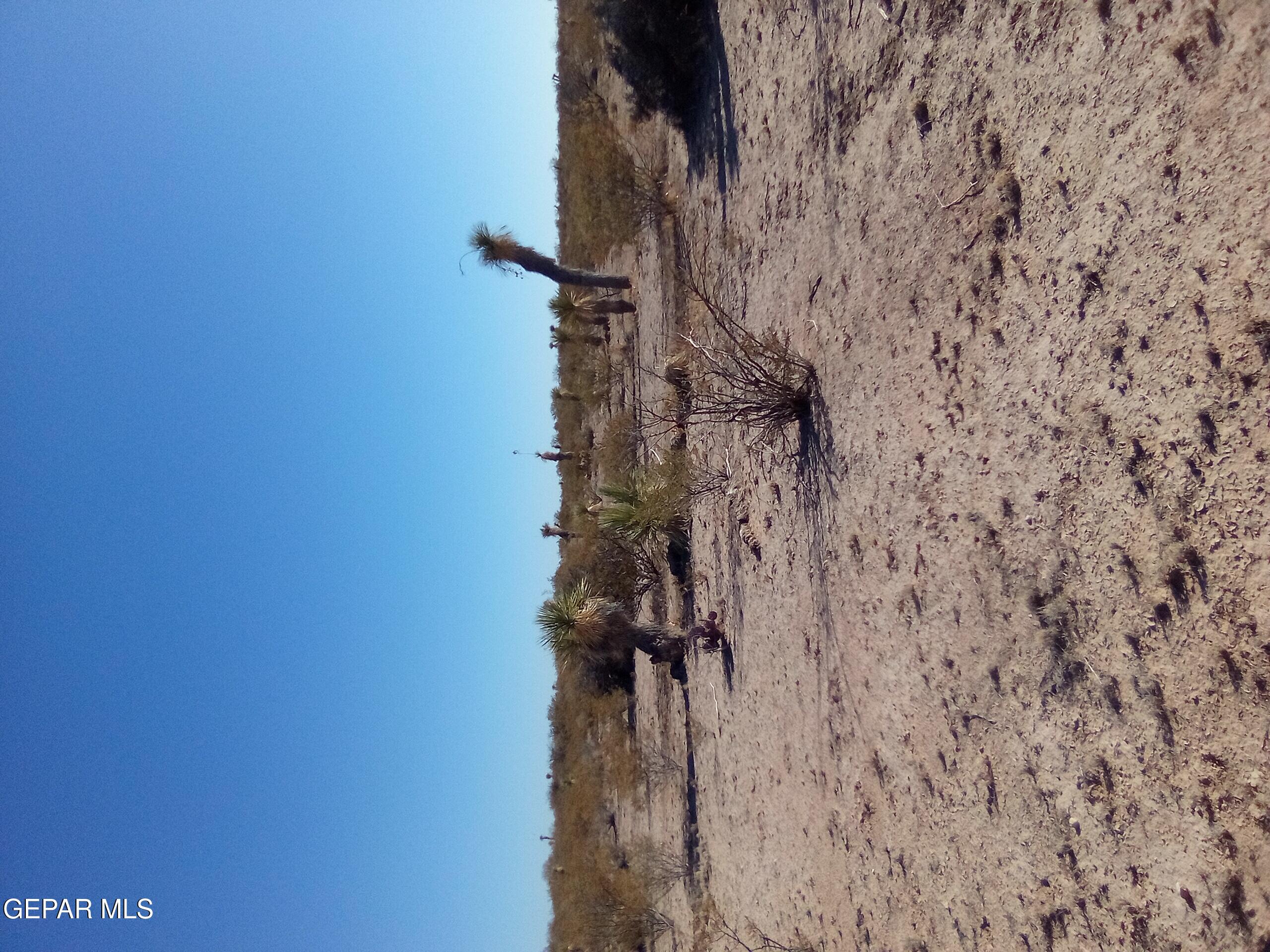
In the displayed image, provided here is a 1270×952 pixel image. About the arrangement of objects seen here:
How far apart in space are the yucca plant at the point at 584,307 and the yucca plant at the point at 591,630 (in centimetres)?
399

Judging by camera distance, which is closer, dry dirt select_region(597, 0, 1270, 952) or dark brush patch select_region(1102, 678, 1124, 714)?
Result: dry dirt select_region(597, 0, 1270, 952)

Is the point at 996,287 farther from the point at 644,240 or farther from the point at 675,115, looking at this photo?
the point at 644,240

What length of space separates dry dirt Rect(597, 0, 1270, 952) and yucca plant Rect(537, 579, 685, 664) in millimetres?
1739

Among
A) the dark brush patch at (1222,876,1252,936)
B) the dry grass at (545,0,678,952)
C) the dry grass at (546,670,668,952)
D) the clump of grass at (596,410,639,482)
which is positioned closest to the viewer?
the dark brush patch at (1222,876,1252,936)

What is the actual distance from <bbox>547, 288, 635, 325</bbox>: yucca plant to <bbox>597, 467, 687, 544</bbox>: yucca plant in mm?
3053

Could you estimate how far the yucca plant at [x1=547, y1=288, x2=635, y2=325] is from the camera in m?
9.20

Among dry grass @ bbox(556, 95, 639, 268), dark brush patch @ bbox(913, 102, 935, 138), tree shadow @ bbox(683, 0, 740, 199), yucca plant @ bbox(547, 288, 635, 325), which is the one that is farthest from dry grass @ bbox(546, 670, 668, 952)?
dark brush patch @ bbox(913, 102, 935, 138)

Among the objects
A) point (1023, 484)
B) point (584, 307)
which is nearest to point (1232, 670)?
point (1023, 484)

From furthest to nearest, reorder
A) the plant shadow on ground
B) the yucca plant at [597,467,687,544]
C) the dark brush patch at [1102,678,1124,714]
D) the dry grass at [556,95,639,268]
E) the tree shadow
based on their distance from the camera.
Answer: the dry grass at [556,95,639,268]
the yucca plant at [597,467,687,544]
the plant shadow on ground
the tree shadow
the dark brush patch at [1102,678,1124,714]

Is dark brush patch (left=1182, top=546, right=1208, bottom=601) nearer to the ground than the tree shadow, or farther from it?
nearer to the ground

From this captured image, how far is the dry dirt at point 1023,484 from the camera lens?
7.27 feet

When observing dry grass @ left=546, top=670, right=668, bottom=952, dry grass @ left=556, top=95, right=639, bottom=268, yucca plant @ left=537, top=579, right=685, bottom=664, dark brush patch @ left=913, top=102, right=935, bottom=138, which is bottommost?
dry grass @ left=546, top=670, right=668, bottom=952

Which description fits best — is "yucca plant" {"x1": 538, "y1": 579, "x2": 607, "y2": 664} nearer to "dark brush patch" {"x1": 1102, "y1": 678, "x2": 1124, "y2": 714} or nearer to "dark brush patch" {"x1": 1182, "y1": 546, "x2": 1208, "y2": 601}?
"dark brush patch" {"x1": 1102, "y1": 678, "x2": 1124, "y2": 714}

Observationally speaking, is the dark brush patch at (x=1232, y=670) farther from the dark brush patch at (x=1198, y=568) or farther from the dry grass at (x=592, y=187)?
the dry grass at (x=592, y=187)
